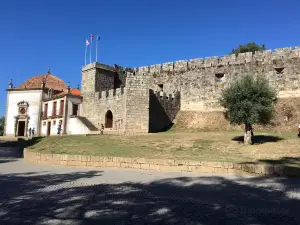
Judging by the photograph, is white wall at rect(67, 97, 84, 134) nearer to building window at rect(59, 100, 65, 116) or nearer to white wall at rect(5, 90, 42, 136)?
building window at rect(59, 100, 65, 116)

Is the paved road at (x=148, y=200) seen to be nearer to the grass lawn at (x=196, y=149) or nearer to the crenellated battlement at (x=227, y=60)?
the grass lawn at (x=196, y=149)

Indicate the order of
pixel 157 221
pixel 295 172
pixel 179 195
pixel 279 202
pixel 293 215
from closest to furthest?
1. pixel 157 221
2. pixel 293 215
3. pixel 279 202
4. pixel 179 195
5. pixel 295 172

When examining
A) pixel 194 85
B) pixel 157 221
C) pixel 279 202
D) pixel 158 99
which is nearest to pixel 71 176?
pixel 157 221

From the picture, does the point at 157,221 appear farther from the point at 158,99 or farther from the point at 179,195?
the point at 158,99

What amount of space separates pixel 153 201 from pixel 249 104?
32.6ft

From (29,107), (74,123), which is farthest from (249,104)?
(29,107)

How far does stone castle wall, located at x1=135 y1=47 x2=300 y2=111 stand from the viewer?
21.5 meters

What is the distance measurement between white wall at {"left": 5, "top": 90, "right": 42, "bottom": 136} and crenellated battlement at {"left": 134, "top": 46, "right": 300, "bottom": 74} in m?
13.4

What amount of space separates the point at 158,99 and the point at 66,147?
35.0 ft

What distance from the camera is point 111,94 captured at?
964 inches

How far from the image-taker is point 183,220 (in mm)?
4395

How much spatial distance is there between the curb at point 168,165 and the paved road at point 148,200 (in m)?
0.64

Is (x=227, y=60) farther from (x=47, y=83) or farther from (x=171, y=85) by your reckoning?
(x=47, y=83)

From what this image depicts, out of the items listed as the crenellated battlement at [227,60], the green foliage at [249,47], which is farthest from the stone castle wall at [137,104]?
the green foliage at [249,47]
